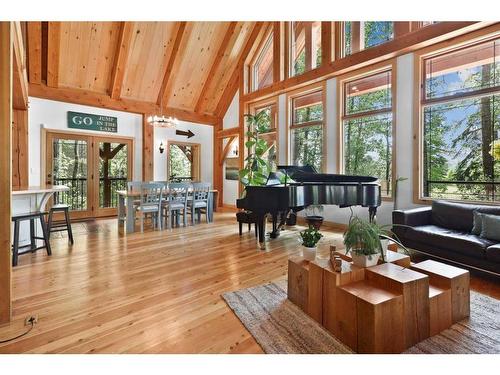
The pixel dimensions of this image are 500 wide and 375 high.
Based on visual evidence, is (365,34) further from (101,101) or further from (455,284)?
(101,101)

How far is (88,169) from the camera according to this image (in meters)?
6.55

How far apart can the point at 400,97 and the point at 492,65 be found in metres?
1.21

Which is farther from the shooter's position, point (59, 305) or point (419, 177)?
point (419, 177)

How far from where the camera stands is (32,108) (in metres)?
5.78

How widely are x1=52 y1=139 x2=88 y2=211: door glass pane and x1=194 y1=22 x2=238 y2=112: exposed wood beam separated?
3.32 m

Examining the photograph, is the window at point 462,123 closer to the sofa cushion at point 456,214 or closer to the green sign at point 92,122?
the sofa cushion at point 456,214

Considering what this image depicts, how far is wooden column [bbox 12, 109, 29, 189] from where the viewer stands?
5.36m

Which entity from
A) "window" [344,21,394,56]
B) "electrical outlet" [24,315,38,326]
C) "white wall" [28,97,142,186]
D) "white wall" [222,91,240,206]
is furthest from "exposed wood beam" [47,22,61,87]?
"window" [344,21,394,56]

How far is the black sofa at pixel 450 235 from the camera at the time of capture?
2.75 m

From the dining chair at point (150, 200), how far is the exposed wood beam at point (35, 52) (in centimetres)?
347

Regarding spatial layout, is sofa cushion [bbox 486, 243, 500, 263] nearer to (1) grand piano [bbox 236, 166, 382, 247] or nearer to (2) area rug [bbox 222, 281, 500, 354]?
(2) area rug [bbox 222, 281, 500, 354]

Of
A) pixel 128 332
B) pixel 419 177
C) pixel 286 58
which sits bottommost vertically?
pixel 128 332

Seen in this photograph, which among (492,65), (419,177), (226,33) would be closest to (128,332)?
(419,177)

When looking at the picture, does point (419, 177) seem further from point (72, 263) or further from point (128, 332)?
point (72, 263)
